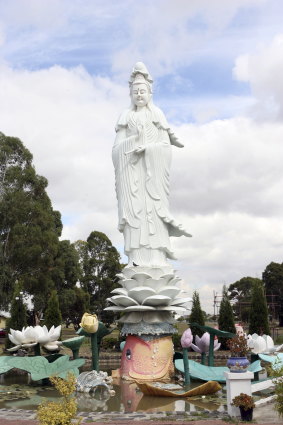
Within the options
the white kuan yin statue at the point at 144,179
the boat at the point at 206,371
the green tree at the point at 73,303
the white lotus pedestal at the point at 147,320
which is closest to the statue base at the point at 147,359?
the white lotus pedestal at the point at 147,320

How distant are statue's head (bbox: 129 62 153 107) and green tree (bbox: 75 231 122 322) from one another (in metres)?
18.7

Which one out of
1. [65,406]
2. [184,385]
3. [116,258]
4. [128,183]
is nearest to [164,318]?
[184,385]

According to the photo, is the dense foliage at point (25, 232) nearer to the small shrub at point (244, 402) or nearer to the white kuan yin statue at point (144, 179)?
the white kuan yin statue at point (144, 179)

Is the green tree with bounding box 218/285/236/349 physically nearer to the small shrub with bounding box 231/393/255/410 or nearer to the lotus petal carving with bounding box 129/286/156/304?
the lotus petal carving with bounding box 129/286/156/304

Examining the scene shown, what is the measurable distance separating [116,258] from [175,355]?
19.4 meters

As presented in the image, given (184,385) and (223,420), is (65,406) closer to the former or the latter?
(223,420)

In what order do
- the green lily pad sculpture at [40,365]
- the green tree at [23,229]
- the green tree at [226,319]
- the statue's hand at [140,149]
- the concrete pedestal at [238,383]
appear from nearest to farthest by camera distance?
the concrete pedestal at [238,383] < the green lily pad sculpture at [40,365] < the statue's hand at [140,149] < the green tree at [226,319] < the green tree at [23,229]

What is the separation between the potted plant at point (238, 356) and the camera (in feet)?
25.2

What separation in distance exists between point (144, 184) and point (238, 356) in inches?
247

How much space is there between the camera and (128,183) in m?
13.4

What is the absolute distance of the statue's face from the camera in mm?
13942

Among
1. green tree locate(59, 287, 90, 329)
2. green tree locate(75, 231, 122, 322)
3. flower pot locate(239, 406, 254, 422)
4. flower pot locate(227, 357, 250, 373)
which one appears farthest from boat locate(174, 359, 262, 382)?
green tree locate(75, 231, 122, 322)

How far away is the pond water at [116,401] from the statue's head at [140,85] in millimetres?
7133

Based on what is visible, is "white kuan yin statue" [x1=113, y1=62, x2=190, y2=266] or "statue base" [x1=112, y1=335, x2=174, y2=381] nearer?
"statue base" [x1=112, y1=335, x2=174, y2=381]
